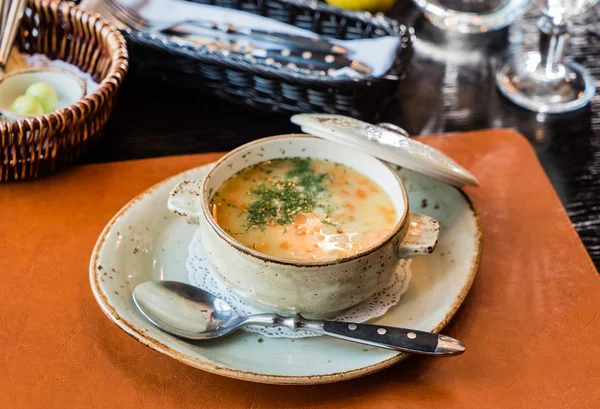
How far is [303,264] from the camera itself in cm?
85

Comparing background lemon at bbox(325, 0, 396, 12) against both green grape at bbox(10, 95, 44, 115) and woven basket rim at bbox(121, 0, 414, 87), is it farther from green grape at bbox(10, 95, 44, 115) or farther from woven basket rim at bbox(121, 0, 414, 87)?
green grape at bbox(10, 95, 44, 115)

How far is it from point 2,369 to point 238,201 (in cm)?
42

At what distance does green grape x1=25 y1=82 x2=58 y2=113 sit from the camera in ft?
4.22

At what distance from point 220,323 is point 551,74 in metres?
1.18

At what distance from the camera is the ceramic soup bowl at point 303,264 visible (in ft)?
2.85

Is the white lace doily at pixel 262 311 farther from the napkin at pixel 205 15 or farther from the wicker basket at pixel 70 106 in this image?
the napkin at pixel 205 15

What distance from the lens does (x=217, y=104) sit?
1541 millimetres

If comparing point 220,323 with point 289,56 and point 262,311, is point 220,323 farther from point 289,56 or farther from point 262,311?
point 289,56

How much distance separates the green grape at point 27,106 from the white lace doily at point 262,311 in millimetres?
436

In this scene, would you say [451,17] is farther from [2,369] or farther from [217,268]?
[2,369]

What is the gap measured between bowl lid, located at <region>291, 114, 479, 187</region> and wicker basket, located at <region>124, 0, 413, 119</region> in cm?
31

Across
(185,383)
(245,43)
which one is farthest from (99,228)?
(245,43)

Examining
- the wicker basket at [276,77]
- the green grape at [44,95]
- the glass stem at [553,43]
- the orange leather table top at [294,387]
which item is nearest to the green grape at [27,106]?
the green grape at [44,95]

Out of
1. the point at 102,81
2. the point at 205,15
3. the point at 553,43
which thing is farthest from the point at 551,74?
the point at 102,81
